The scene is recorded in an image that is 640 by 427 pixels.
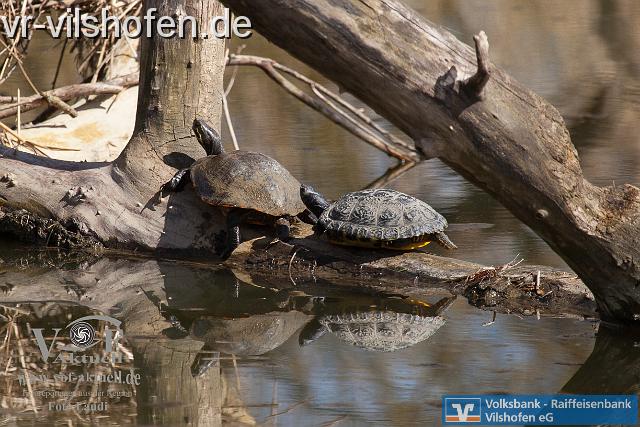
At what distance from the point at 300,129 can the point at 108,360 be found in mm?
5566

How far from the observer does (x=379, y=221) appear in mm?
5691

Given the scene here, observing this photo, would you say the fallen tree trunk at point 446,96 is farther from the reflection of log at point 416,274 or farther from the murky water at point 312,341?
the reflection of log at point 416,274

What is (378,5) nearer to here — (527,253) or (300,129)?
(527,253)

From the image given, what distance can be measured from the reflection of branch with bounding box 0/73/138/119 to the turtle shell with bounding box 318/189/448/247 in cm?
294

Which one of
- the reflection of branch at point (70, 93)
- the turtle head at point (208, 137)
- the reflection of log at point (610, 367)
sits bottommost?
the reflection of log at point (610, 367)

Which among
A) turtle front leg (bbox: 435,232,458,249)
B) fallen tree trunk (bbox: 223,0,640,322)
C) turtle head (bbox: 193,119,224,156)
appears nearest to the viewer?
fallen tree trunk (bbox: 223,0,640,322)

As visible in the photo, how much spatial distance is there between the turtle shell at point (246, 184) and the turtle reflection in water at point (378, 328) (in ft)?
3.32

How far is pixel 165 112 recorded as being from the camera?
20.9ft

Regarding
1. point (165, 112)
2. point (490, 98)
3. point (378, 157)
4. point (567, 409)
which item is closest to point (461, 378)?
point (567, 409)

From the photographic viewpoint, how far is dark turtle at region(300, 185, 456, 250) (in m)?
5.65

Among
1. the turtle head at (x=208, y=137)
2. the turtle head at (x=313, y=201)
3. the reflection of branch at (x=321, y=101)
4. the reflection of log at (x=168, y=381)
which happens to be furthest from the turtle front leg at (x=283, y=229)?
the reflection of branch at (x=321, y=101)

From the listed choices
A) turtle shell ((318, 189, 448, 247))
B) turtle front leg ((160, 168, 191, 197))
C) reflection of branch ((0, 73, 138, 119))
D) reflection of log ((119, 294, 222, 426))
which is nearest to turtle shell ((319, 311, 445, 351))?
turtle shell ((318, 189, 448, 247))

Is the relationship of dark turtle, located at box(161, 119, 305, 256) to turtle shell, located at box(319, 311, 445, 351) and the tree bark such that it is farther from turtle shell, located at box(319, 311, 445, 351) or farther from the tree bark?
turtle shell, located at box(319, 311, 445, 351)

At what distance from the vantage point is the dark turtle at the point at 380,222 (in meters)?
5.65
